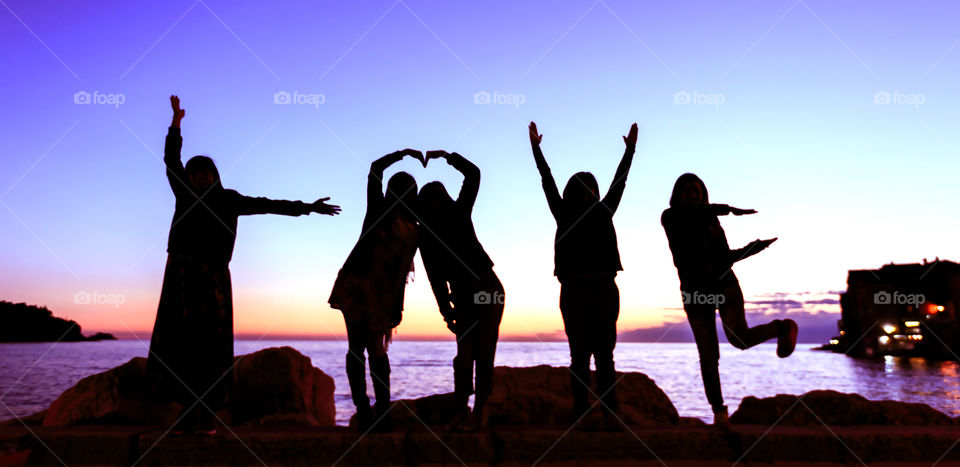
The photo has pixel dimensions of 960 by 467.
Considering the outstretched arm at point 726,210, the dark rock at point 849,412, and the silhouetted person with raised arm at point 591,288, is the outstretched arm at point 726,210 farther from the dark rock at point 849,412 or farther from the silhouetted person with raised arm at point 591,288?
the dark rock at point 849,412

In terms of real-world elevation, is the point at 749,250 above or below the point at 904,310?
above

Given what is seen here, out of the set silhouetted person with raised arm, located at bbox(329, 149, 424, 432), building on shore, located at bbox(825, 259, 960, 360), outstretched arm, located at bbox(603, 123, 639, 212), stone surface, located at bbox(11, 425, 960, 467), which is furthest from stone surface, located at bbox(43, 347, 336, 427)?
building on shore, located at bbox(825, 259, 960, 360)

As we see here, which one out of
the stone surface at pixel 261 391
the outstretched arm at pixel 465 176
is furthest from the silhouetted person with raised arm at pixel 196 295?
the stone surface at pixel 261 391

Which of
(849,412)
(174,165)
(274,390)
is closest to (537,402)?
(849,412)

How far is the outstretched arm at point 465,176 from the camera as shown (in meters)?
4.77

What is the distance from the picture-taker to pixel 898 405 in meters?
5.83

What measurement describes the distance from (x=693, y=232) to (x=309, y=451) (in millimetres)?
3440

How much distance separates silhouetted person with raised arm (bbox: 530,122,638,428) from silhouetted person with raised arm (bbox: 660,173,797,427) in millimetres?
613

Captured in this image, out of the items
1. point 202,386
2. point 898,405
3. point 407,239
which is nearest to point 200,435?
point 202,386

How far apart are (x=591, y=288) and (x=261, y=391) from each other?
6.43 meters

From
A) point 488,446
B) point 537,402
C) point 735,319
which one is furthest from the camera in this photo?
point 537,402

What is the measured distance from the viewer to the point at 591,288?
4.66 m

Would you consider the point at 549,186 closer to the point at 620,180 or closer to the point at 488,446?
the point at 620,180

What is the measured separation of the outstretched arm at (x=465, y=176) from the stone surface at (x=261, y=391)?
153 inches
